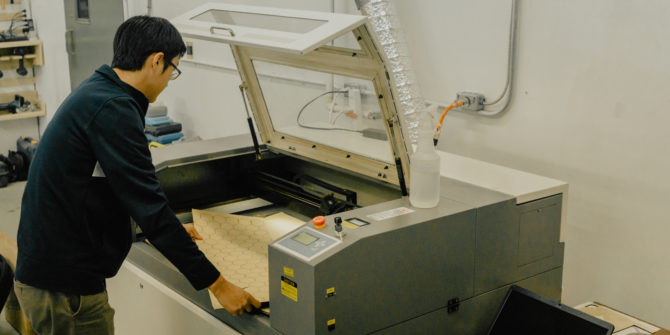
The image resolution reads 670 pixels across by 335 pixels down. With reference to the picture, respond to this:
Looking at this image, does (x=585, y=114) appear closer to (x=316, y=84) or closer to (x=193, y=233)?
(x=316, y=84)

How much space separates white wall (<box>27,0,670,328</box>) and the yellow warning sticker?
129 centimetres

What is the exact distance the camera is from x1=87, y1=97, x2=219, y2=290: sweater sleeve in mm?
1449

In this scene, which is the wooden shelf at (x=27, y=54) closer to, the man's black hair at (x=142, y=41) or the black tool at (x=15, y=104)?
the black tool at (x=15, y=104)

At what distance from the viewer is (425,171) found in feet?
5.04

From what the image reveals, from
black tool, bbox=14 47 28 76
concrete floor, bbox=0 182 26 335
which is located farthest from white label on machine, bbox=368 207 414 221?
black tool, bbox=14 47 28 76

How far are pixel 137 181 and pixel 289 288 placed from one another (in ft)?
1.41

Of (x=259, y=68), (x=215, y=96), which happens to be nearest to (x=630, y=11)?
(x=259, y=68)

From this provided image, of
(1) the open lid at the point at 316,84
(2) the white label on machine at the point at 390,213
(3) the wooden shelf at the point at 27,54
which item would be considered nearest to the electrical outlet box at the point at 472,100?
(1) the open lid at the point at 316,84

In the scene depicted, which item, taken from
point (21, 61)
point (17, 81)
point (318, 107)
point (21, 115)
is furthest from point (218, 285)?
point (17, 81)

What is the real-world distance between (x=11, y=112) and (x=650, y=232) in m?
4.74

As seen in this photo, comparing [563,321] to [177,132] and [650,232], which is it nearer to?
[650,232]

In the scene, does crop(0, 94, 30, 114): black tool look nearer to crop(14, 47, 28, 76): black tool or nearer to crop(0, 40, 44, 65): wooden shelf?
crop(14, 47, 28, 76): black tool

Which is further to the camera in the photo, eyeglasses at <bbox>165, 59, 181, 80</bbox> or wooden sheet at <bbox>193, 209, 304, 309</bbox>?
wooden sheet at <bbox>193, 209, 304, 309</bbox>

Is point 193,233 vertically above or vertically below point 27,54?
below
